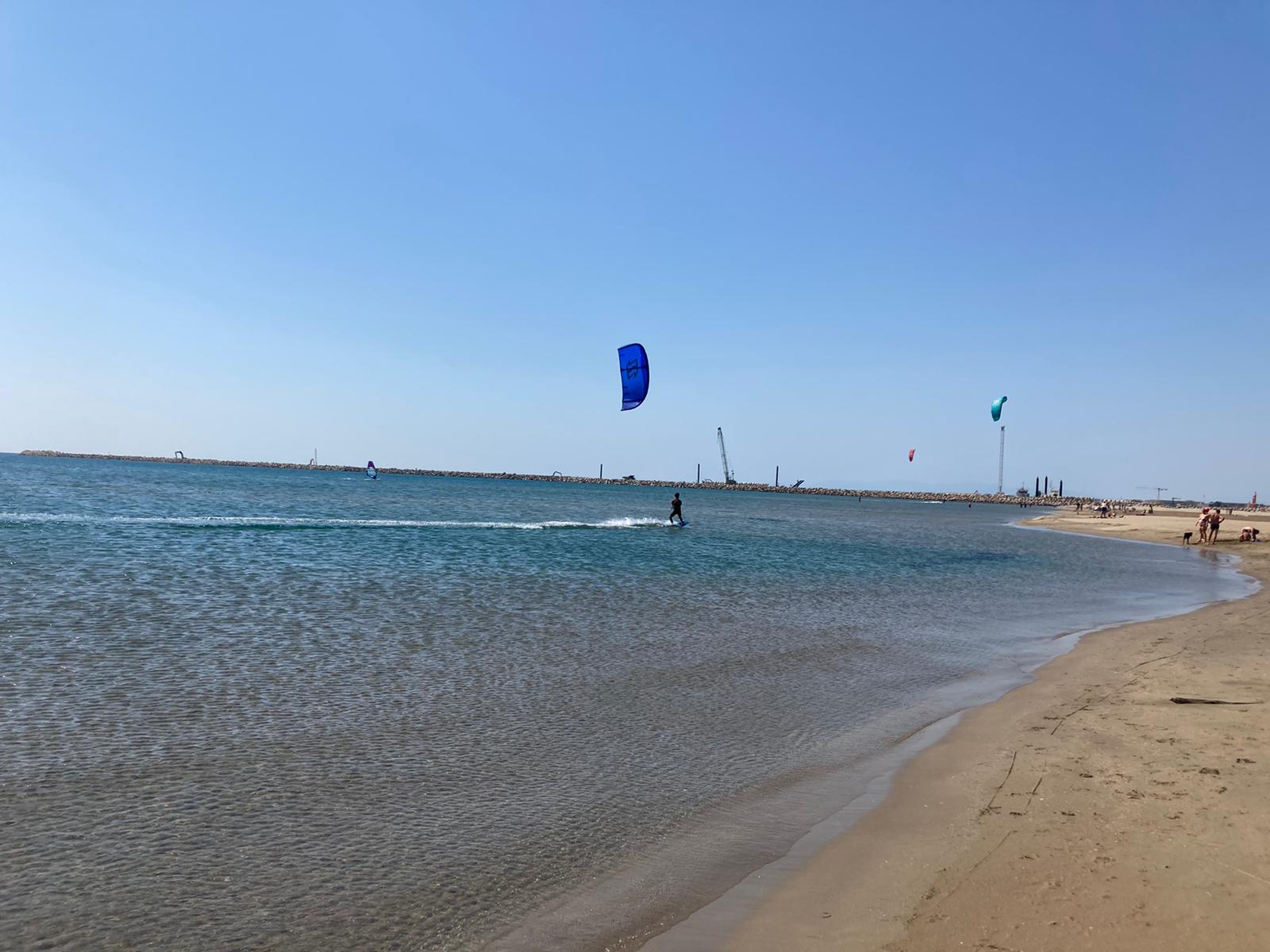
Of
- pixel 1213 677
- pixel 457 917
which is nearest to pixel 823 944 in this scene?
pixel 457 917

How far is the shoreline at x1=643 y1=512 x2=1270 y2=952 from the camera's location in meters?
3.88

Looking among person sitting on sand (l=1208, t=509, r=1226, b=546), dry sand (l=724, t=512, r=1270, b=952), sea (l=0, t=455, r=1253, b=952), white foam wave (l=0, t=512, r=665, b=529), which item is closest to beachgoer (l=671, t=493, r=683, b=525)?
white foam wave (l=0, t=512, r=665, b=529)

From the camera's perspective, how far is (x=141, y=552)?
69.0 ft

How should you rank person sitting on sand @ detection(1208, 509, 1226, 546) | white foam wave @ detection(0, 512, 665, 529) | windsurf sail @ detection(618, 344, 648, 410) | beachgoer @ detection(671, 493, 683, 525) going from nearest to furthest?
windsurf sail @ detection(618, 344, 648, 410), white foam wave @ detection(0, 512, 665, 529), person sitting on sand @ detection(1208, 509, 1226, 546), beachgoer @ detection(671, 493, 683, 525)

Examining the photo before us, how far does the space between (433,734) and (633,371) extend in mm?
21234

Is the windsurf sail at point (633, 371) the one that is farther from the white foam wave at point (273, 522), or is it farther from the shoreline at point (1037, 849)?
the shoreline at point (1037, 849)

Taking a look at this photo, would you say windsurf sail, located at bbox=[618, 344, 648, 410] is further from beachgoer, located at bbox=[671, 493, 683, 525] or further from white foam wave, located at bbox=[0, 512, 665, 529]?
beachgoer, located at bbox=[671, 493, 683, 525]

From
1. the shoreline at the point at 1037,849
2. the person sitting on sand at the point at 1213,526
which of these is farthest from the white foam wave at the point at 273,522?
the shoreline at the point at 1037,849

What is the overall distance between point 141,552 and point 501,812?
19.9 meters

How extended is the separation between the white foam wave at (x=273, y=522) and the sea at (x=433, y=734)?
43.1 feet

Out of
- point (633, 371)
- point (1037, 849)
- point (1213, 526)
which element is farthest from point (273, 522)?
point (1213, 526)

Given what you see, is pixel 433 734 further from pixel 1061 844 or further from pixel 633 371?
pixel 633 371

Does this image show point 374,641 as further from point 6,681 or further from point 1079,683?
point 1079,683

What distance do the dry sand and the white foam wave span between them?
103 feet
